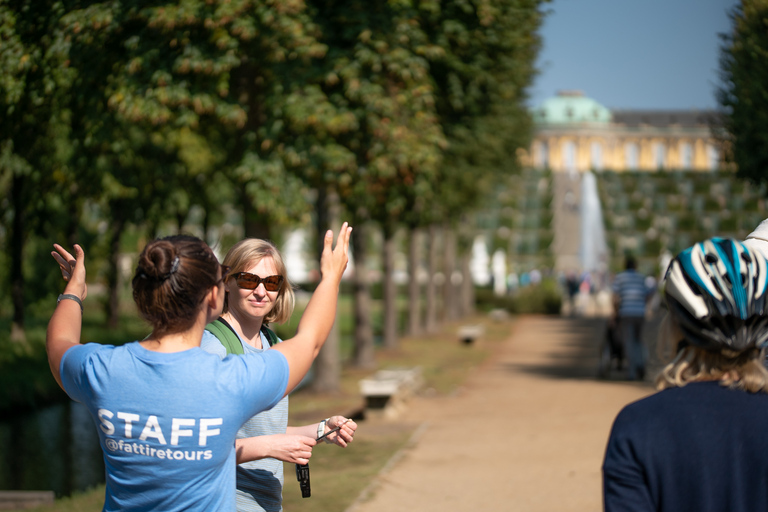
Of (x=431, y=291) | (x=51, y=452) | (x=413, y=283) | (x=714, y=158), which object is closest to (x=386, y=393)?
(x=51, y=452)

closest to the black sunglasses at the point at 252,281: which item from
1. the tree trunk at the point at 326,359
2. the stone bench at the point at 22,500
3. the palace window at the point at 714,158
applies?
the stone bench at the point at 22,500

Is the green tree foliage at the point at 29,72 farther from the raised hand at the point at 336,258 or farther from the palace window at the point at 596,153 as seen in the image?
the palace window at the point at 596,153

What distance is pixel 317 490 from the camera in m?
7.58

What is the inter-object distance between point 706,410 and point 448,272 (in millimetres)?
27471

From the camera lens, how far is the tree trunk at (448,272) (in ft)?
95.4

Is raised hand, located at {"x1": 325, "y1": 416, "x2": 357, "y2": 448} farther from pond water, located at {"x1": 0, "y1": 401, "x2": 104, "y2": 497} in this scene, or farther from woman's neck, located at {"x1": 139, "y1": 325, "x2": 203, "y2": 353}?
pond water, located at {"x1": 0, "y1": 401, "x2": 104, "y2": 497}

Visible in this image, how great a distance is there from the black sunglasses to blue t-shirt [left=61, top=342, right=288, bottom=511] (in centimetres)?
82

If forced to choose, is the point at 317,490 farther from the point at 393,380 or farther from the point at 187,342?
the point at 187,342

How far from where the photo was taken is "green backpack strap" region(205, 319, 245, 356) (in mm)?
3143

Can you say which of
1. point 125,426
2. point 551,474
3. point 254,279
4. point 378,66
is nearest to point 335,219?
point 378,66

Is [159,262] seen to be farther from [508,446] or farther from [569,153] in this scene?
[569,153]

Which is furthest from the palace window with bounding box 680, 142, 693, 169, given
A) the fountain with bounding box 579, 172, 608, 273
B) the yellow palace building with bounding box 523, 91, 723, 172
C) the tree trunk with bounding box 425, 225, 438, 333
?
A: the tree trunk with bounding box 425, 225, 438, 333

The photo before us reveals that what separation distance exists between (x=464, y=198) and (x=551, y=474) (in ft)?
43.7

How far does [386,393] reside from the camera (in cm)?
1116
